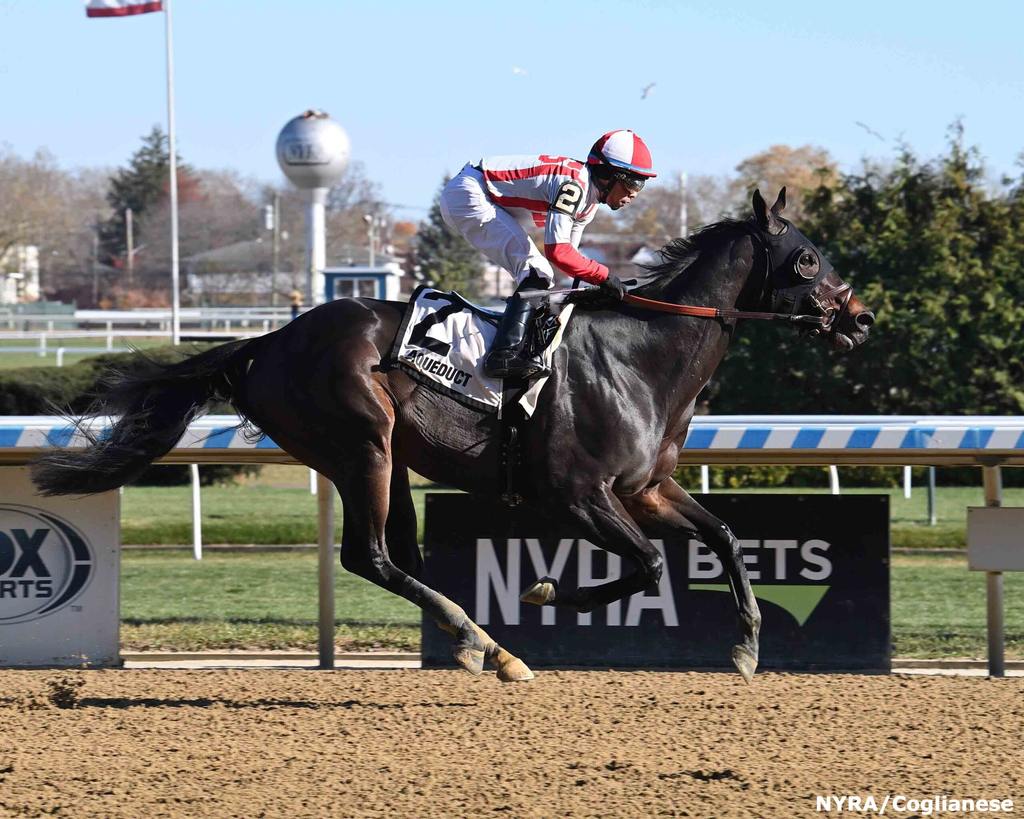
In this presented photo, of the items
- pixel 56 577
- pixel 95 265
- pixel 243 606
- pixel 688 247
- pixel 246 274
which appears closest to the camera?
pixel 688 247

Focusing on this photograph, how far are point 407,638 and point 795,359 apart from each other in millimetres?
9003

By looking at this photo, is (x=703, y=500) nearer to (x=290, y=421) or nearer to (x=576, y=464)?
(x=576, y=464)

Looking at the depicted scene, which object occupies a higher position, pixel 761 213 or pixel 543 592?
pixel 761 213

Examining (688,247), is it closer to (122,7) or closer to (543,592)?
(543,592)

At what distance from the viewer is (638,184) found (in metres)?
5.41

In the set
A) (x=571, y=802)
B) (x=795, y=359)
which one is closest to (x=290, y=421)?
(x=571, y=802)

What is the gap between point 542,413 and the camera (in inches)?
208

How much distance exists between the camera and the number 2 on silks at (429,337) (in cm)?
534

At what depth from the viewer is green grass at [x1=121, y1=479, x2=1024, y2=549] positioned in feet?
39.1

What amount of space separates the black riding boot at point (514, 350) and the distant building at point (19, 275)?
5397cm

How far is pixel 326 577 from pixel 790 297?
255 centimetres

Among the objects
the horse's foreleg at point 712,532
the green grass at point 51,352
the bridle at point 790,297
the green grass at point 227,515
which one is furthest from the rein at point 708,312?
the green grass at point 51,352


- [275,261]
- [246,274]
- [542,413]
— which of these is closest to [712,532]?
[542,413]

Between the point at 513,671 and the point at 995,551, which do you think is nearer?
the point at 513,671
